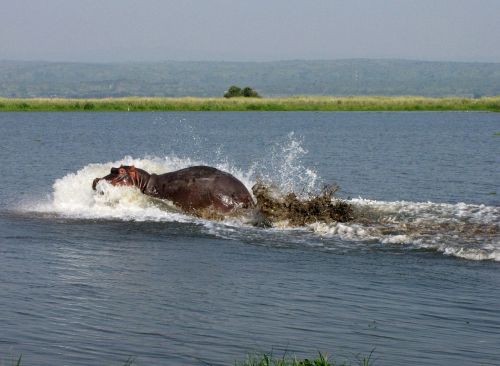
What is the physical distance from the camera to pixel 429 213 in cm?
1844

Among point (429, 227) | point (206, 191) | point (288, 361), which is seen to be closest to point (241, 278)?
point (288, 361)

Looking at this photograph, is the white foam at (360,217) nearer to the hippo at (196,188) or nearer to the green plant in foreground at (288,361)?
the hippo at (196,188)

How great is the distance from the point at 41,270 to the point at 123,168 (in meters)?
5.97

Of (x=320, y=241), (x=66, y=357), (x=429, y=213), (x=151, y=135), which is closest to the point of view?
(x=66, y=357)

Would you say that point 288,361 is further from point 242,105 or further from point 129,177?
point 242,105

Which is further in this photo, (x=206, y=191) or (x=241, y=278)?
(x=206, y=191)

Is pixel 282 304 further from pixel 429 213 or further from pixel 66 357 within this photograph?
pixel 429 213

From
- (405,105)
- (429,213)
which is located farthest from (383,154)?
(405,105)

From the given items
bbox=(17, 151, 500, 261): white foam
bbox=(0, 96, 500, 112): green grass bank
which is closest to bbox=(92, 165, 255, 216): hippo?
bbox=(17, 151, 500, 261): white foam

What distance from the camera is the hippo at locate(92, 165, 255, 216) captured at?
18.2 meters

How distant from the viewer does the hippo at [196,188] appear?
1825 centimetres

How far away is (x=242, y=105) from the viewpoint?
91188 mm

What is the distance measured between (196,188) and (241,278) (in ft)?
18.6

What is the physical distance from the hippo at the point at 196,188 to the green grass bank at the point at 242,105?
6709 centimetres
